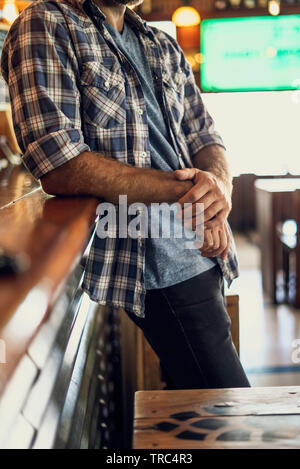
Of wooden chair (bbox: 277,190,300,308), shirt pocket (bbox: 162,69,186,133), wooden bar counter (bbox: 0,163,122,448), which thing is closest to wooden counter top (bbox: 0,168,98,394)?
wooden bar counter (bbox: 0,163,122,448)

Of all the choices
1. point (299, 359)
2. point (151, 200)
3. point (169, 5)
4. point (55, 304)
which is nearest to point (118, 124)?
point (151, 200)

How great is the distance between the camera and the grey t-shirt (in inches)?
53.9

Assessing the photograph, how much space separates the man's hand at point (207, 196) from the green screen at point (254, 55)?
18.0 feet

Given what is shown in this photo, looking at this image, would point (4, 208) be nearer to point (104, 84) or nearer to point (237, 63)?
point (104, 84)

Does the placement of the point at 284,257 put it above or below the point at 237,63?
below

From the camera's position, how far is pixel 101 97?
130cm

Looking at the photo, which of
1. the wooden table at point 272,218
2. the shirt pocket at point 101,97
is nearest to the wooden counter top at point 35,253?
the shirt pocket at point 101,97

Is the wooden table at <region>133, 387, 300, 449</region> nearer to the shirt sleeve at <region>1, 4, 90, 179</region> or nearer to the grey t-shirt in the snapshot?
the grey t-shirt

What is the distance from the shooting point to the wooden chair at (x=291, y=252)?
433 centimetres

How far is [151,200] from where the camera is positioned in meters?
1.32

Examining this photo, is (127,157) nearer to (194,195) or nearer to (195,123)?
(194,195)

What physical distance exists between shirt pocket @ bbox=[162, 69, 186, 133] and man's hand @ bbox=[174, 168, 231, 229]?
0.21 metres

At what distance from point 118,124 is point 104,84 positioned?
3.9 inches

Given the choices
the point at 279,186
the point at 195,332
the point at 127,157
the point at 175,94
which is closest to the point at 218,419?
the point at 195,332
